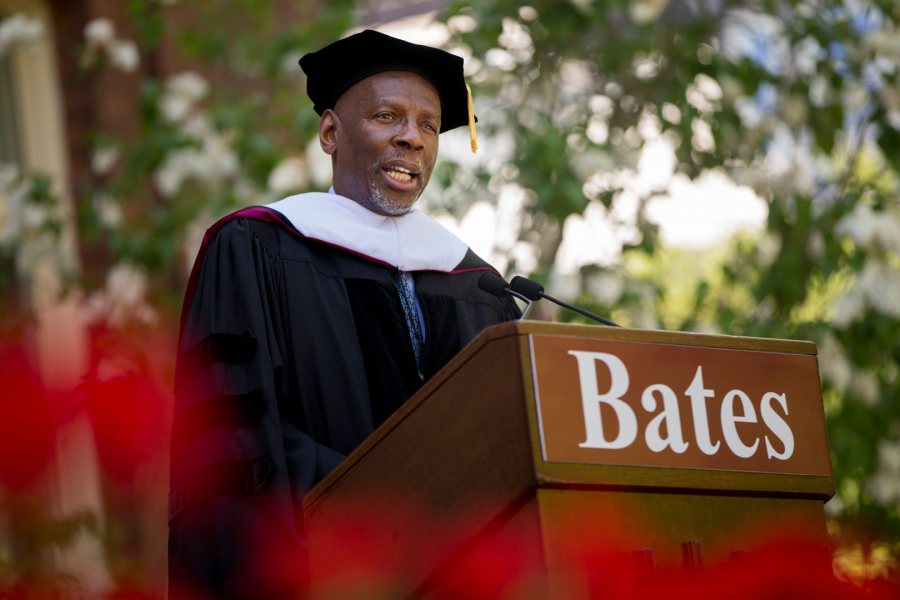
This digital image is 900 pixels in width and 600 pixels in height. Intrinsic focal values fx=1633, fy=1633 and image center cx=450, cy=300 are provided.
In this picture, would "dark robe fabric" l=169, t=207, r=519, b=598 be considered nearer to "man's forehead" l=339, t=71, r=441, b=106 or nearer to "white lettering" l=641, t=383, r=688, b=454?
"man's forehead" l=339, t=71, r=441, b=106

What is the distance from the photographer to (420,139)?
396cm

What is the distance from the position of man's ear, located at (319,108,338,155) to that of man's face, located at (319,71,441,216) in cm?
5

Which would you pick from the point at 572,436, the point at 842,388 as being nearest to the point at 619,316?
the point at 842,388

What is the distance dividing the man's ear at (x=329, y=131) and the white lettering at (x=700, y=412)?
1.61 m

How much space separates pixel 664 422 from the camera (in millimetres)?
2689

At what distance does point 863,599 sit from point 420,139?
185 cm

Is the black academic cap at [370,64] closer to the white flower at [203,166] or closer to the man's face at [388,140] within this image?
the man's face at [388,140]

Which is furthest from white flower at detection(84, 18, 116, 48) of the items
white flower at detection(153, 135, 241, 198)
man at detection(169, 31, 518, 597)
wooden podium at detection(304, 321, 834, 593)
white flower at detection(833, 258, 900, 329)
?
wooden podium at detection(304, 321, 834, 593)

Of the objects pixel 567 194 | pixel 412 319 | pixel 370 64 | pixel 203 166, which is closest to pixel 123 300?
pixel 203 166

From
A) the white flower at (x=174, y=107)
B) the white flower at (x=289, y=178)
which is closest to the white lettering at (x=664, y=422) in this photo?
the white flower at (x=289, y=178)

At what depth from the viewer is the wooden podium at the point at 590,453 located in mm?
2555

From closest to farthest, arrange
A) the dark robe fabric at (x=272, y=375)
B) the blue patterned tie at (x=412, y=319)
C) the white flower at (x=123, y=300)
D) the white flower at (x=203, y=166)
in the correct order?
the dark robe fabric at (x=272, y=375) < the blue patterned tie at (x=412, y=319) < the white flower at (x=203, y=166) < the white flower at (x=123, y=300)

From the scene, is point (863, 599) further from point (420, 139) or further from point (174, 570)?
point (420, 139)

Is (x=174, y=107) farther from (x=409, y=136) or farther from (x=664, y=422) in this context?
(x=664, y=422)
